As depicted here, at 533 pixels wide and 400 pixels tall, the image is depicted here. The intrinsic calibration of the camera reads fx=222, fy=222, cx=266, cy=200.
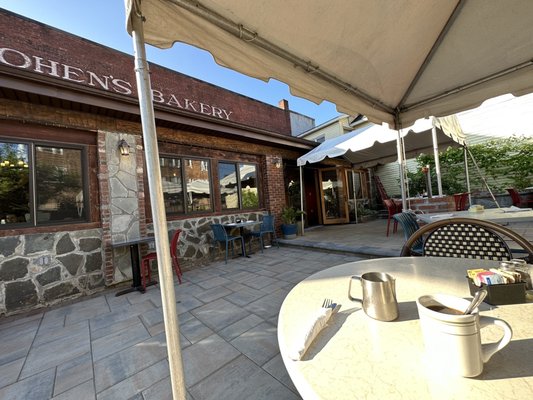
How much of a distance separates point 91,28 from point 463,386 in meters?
6.23

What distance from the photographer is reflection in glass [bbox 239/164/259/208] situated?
574cm

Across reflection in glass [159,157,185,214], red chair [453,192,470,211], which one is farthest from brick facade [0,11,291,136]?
red chair [453,192,470,211]

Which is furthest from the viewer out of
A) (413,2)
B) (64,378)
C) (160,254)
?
(64,378)

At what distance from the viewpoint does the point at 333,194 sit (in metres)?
7.95

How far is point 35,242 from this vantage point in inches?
120

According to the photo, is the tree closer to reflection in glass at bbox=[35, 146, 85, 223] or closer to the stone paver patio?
the stone paver patio

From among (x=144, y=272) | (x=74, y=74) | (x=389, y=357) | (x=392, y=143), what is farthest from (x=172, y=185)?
(x=392, y=143)

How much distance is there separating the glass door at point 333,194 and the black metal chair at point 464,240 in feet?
21.1

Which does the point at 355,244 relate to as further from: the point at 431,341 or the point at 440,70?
the point at 431,341

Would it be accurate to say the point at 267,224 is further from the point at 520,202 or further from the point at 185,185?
the point at 520,202

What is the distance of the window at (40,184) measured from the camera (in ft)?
9.87

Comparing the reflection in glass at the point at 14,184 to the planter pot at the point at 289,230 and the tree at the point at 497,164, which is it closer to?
the planter pot at the point at 289,230

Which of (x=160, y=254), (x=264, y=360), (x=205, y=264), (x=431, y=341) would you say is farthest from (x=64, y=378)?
(x=205, y=264)

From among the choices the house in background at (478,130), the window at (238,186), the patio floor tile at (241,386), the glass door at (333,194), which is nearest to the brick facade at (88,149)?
the window at (238,186)
